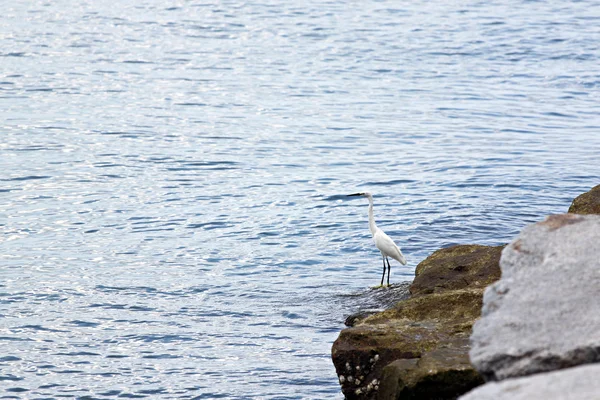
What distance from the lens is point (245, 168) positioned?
799 inches

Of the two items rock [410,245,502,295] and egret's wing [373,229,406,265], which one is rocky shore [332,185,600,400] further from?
egret's wing [373,229,406,265]

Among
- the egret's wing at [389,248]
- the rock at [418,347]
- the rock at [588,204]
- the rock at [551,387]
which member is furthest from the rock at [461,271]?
the rock at [551,387]

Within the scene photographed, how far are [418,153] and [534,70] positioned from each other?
10.2m

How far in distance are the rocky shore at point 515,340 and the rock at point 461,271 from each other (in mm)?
1439

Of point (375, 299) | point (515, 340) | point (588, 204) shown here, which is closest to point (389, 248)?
point (375, 299)

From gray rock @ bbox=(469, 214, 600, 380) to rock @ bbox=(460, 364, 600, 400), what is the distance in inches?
16.1

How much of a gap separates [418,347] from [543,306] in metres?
3.00

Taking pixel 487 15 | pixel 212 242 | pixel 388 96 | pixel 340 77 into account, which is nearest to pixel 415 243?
pixel 212 242

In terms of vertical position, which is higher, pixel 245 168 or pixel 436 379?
pixel 436 379

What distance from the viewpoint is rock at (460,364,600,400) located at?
385 cm

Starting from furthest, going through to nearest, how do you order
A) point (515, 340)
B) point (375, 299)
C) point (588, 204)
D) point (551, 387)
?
point (375, 299), point (588, 204), point (515, 340), point (551, 387)

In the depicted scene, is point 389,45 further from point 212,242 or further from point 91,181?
point 212,242

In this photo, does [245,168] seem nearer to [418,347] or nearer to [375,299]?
[375,299]

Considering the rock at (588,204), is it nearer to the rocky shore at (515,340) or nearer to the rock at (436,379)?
the rocky shore at (515,340)
